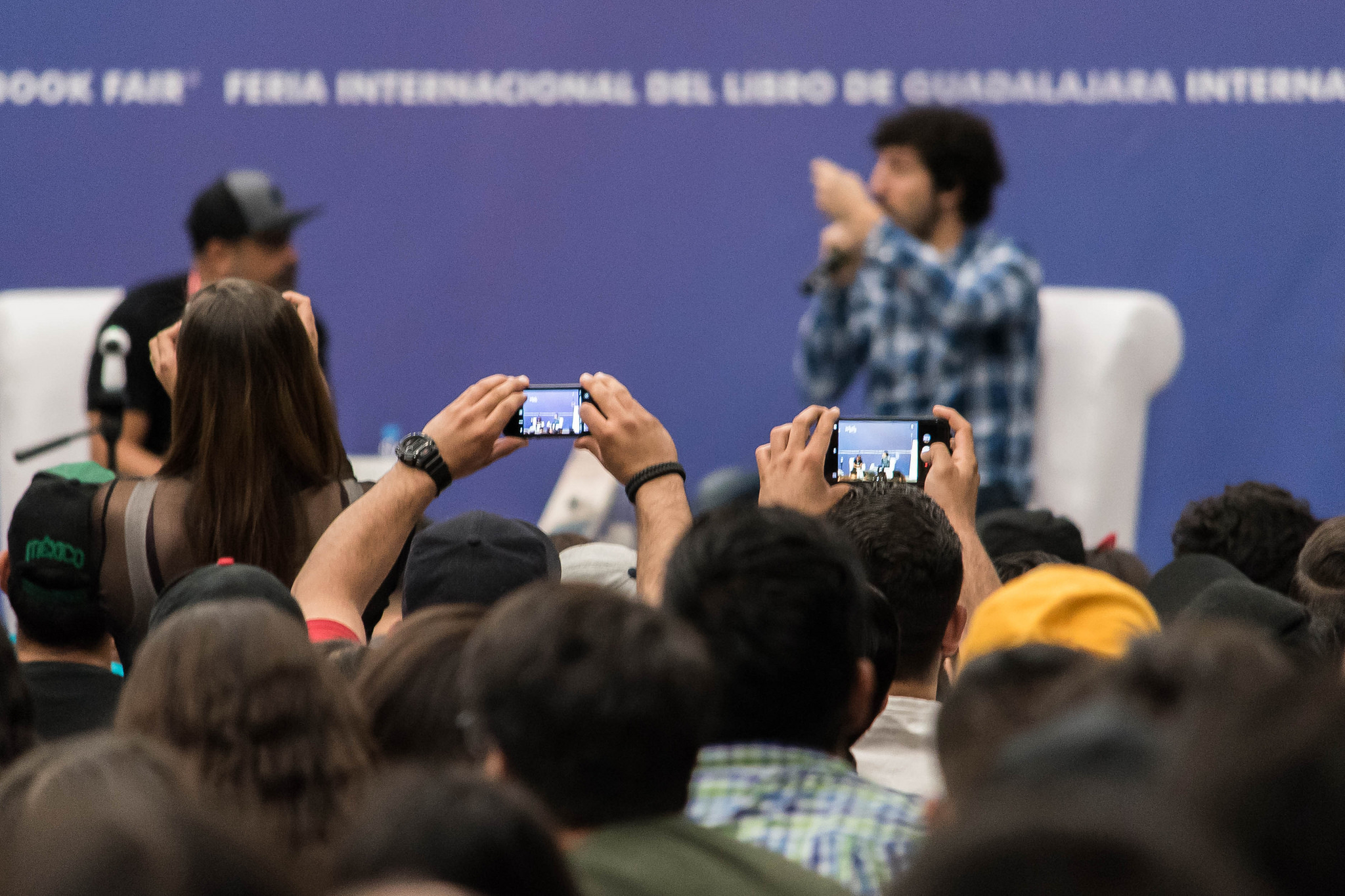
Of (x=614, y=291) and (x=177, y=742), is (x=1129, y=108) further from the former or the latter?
(x=177, y=742)

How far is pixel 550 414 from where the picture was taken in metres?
2.20

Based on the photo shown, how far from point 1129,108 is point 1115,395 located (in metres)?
0.88

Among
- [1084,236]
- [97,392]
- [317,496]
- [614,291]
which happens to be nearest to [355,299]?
[614,291]

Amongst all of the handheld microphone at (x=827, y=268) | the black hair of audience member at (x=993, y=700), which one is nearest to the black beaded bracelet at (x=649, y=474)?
the black hair of audience member at (x=993, y=700)

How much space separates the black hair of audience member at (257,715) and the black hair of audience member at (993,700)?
1.49ft

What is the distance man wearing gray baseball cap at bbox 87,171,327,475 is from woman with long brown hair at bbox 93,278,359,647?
4.22 ft

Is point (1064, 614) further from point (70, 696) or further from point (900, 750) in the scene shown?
point (70, 696)

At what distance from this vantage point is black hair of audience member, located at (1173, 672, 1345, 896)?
699mm

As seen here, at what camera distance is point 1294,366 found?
4602mm

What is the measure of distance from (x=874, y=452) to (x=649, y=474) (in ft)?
1.47

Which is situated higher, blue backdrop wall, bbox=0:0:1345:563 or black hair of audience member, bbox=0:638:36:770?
blue backdrop wall, bbox=0:0:1345:563

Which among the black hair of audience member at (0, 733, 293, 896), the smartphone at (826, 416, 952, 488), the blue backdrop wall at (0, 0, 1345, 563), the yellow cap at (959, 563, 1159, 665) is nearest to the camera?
the black hair of audience member at (0, 733, 293, 896)

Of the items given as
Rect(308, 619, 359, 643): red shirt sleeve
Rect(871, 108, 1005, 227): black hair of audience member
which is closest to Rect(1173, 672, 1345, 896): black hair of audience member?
Rect(308, 619, 359, 643): red shirt sleeve

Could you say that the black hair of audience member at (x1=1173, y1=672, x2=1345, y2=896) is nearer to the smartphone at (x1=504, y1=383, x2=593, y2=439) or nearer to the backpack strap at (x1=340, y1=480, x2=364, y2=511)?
the smartphone at (x1=504, y1=383, x2=593, y2=439)
